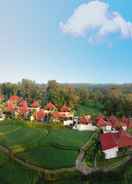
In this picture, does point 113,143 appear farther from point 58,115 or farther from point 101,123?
point 58,115

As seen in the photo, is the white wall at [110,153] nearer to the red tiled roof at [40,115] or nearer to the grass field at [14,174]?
the grass field at [14,174]

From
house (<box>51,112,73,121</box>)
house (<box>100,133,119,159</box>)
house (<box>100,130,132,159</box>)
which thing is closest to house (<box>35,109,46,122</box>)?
house (<box>51,112,73,121</box>)

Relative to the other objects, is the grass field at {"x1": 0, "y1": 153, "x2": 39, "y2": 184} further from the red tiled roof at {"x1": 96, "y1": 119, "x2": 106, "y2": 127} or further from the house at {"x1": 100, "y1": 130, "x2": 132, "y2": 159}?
the red tiled roof at {"x1": 96, "y1": 119, "x2": 106, "y2": 127}

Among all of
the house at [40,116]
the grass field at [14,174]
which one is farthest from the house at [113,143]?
the house at [40,116]

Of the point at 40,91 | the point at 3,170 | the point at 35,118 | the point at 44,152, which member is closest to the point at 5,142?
the point at 44,152

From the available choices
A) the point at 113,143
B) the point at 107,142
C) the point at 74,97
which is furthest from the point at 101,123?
the point at 74,97

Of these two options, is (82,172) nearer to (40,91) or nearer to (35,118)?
(35,118)
